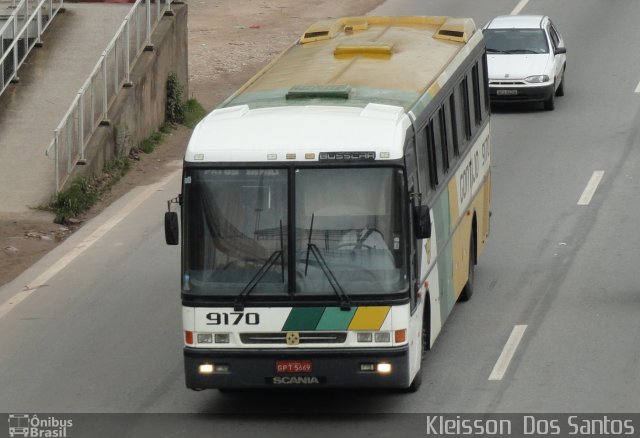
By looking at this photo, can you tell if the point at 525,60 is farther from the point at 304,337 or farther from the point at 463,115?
the point at 304,337

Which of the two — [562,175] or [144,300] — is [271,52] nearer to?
[562,175]

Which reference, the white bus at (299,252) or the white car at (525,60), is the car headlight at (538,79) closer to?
the white car at (525,60)

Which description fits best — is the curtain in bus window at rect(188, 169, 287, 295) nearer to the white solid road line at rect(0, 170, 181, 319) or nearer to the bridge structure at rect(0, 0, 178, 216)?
the white solid road line at rect(0, 170, 181, 319)

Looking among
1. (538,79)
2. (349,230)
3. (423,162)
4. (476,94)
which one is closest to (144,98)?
(538,79)

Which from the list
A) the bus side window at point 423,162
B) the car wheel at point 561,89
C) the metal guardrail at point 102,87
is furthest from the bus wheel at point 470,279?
the car wheel at point 561,89

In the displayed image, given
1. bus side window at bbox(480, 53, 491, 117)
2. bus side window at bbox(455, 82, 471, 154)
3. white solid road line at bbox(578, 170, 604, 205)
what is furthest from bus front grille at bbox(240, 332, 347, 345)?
white solid road line at bbox(578, 170, 604, 205)

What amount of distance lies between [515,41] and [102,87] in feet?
31.8

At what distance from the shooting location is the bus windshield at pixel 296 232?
45.1 feet

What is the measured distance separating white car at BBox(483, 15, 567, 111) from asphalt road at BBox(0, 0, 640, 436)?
2.05 m

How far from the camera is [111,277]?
19.9 metres

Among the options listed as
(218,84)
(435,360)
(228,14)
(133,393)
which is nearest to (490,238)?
(435,360)

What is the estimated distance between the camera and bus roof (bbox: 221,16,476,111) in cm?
1515

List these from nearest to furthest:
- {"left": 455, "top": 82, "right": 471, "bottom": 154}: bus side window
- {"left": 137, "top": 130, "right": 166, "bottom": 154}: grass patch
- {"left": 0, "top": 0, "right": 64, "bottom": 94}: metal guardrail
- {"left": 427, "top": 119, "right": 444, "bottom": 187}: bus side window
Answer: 1. {"left": 427, "top": 119, "right": 444, "bottom": 187}: bus side window
2. {"left": 455, "top": 82, "right": 471, "bottom": 154}: bus side window
3. {"left": 0, "top": 0, "right": 64, "bottom": 94}: metal guardrail
4. {"left": 137, "top": 130, "right": 166, "bottom": 154}: grass patch

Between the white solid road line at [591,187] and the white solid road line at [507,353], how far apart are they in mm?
6341
